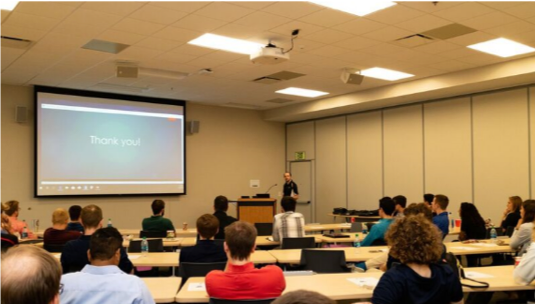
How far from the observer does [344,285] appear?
346 centimetres

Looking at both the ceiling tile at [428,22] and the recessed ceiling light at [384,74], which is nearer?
the ceiling tile at [428,22]

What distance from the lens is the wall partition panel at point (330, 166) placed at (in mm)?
11820

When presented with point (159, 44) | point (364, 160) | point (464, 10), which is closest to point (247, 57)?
point (159, 44)

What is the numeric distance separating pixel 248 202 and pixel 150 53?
4.76 metres

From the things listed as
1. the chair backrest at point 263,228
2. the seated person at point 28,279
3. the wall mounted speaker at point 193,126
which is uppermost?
the wall mounted speaker at point 193,126

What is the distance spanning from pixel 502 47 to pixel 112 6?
22.9ft

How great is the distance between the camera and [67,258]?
12.6ft

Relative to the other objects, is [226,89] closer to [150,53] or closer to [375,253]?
[150,53]

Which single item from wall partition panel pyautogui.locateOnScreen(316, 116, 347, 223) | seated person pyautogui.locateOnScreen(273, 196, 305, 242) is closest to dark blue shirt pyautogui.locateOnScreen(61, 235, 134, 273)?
seated person pyautogui.locateOnScreen(273, 196, 305, 242)

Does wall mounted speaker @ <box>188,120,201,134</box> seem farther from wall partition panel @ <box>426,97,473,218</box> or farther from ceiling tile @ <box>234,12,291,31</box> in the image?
ceiling tile @ <box>234,12,291,31</box>

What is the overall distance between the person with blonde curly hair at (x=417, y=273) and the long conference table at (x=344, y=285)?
635 millimetres

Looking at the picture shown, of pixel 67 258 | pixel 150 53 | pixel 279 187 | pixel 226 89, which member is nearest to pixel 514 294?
pixel 67 258

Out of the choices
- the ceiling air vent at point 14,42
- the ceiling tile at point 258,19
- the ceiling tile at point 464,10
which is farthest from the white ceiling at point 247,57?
the ceiling tile at point 464,10

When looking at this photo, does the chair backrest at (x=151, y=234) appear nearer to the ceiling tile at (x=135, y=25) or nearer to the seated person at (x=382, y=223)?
the seated person at (x=382, y=223)
